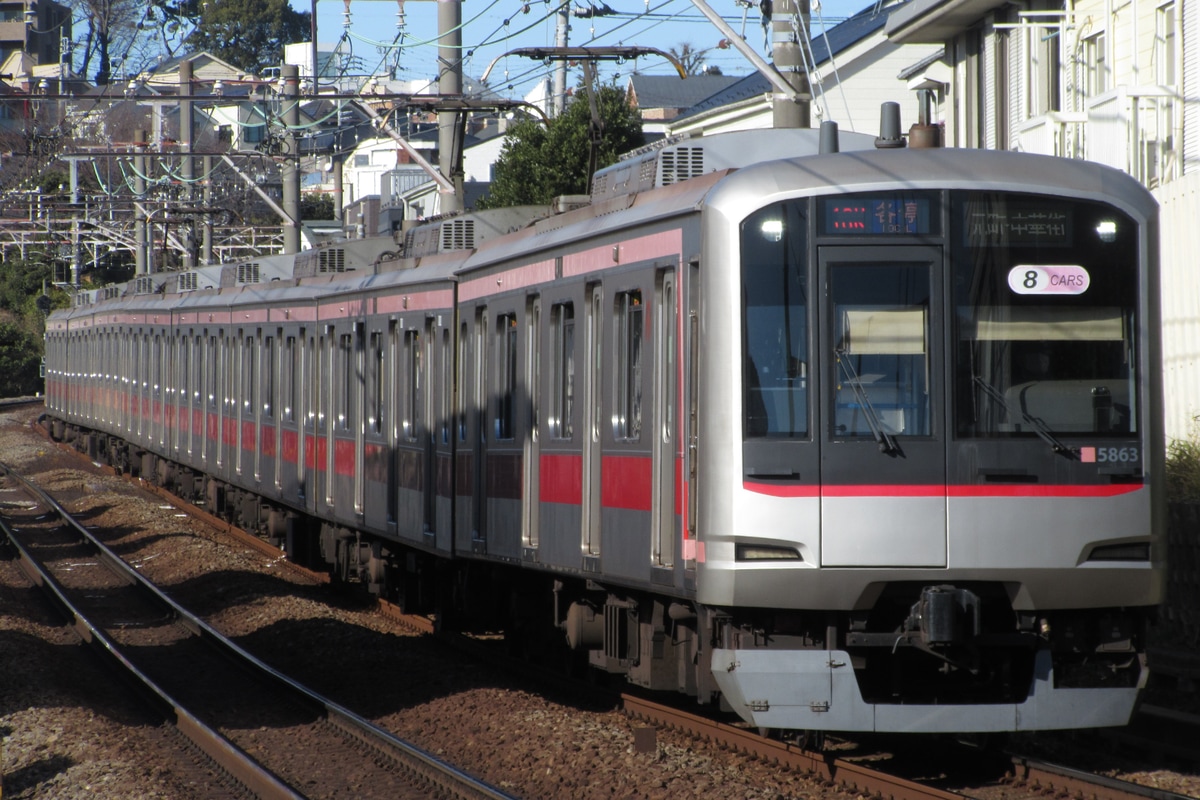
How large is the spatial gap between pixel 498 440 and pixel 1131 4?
719 centimetres

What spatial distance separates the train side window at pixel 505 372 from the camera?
10.7 meters

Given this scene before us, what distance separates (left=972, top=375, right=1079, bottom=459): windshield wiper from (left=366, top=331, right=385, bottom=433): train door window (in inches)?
316

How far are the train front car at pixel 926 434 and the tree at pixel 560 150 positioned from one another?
30309mm

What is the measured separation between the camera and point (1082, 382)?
7164 millimetres

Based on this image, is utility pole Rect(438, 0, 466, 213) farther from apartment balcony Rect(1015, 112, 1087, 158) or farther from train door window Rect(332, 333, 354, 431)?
apartment balcony Rect(1015, 112, 1087, 158)

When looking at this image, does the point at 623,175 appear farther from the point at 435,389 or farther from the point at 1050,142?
the point at 1050,142

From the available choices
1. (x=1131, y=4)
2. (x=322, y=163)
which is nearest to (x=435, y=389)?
(x=1131, y=4)

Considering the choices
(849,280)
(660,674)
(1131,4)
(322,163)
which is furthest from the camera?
(322,163)

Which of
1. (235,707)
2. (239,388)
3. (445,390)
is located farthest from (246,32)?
(235,707)

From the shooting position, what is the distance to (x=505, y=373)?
427 inches

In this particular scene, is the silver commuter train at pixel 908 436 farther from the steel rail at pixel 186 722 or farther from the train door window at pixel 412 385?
the train door window at pixel 412 385

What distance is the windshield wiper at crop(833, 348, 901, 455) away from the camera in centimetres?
706

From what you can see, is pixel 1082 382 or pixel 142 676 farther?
pixel 142 676

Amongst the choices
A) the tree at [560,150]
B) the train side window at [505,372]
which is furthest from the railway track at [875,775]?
the tree at [560,150]
